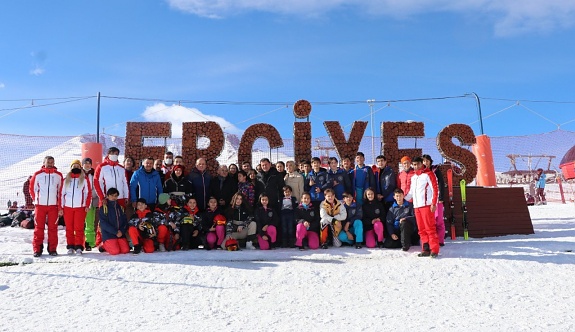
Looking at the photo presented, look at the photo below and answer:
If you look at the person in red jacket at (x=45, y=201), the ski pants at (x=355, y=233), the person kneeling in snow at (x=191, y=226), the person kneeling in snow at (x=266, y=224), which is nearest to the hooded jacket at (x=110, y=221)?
the person in red jacket at (x=45, y=201)

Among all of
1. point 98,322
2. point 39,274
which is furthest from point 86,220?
point 98,322

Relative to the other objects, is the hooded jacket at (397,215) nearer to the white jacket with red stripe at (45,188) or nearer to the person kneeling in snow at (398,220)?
the person kneeling in snow at (398,220)

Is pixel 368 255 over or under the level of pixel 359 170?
under

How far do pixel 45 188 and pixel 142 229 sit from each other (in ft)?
5.35

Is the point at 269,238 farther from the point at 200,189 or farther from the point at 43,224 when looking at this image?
the point at 43,224

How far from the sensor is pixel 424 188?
6098mm

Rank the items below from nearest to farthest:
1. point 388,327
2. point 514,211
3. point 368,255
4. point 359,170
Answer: point 388,327, point 368,255, point 359,170, point 514,211

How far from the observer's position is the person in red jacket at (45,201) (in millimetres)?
6305

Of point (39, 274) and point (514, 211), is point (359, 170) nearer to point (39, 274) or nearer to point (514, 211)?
point (514, 211)

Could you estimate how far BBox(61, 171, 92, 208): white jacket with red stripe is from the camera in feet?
20.9

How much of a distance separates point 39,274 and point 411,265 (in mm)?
4868

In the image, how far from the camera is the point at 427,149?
637 inches

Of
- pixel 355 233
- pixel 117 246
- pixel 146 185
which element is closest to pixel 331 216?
pixel 355 233

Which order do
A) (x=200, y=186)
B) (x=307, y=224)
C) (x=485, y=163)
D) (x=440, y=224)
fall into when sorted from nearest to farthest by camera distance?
1. (x=307, y=224)
2. (x=440, y=224)
3. (x=200, y=186)
4. (x=485, y=163)
